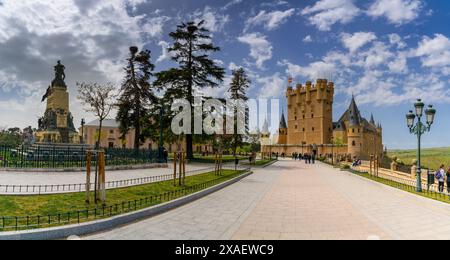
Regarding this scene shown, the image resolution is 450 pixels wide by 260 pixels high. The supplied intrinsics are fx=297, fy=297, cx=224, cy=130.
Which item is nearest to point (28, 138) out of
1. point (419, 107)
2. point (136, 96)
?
point (136, 96)

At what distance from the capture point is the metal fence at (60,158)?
16981 millimetres

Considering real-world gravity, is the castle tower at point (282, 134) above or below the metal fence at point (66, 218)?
above

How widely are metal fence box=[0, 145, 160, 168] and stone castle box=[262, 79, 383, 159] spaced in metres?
59.1

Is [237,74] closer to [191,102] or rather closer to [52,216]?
[191,102]

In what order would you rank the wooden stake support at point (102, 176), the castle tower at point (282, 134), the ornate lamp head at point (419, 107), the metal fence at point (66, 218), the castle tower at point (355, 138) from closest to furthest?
1. the metal fence at point (66, 218)
2. the wooden stake support at point (102, 176)
3. the ornate lamp head at point (419, 107)
4. the castle tower at point (355, 138)
5. the castle tower at point (282, 134)

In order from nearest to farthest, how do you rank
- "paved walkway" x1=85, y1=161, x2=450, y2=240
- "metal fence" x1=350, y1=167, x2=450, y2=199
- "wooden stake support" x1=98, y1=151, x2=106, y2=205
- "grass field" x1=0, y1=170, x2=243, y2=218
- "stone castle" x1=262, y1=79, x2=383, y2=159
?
1. "paved walkway" x1=85, y1=161, x2=450, y2=240
2. "grass field" x1=0, y1=170, x2=243, y2=218
3. "wooden stake support" x1=98, y1=151, x2=106, y2=205
4. "metal fence" x1=350, y1=167, x2=450, y2=199
5. "stone castle" x1=262, y1=79, x2=383, y2=159

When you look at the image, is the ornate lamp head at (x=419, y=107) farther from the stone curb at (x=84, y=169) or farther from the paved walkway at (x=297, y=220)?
the stone curb at (x=84, y=169)

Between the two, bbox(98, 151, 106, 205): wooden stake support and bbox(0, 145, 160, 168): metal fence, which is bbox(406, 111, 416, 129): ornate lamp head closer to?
bbox(98, 151, 106, 205): wooden stake support

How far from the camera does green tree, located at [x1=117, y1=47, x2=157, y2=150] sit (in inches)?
1596

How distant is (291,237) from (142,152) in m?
21.0

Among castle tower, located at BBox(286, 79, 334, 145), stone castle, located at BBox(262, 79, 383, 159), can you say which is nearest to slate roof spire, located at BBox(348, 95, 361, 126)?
stone castle, located at BBox(262, 79, 383, 159)

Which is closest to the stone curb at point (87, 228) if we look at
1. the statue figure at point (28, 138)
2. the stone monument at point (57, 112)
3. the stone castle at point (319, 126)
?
the stone monument at point (57, 112)

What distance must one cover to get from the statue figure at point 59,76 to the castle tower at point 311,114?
236 ft
